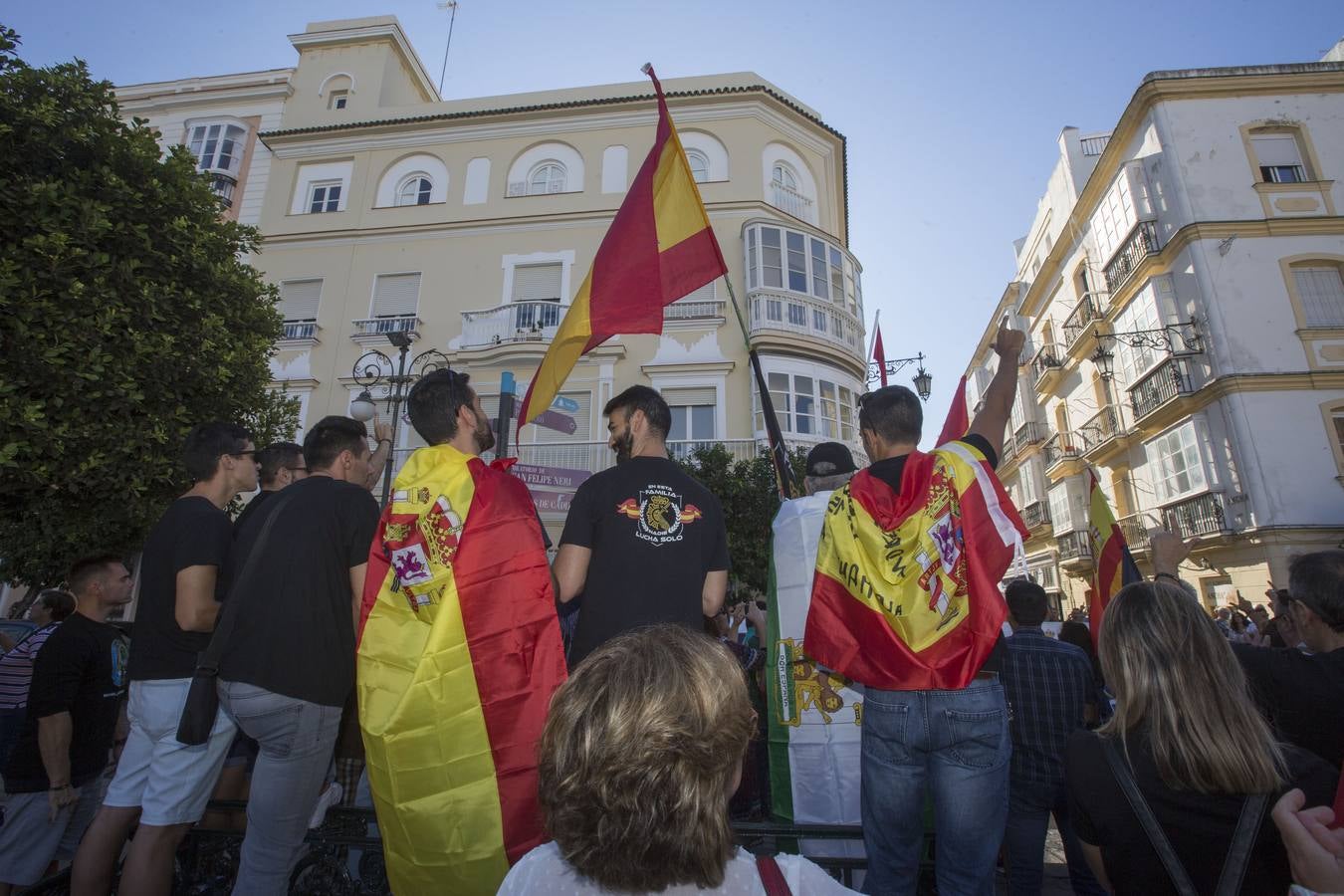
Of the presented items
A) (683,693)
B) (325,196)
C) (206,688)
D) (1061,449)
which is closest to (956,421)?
(683,693)

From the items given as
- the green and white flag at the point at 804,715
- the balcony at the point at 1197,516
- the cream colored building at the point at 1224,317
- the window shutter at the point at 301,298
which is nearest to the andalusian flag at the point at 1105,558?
the green and white flag at the point at 804,715

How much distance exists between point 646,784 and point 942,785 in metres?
1.78

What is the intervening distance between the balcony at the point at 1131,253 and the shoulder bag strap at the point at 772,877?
78.2ft

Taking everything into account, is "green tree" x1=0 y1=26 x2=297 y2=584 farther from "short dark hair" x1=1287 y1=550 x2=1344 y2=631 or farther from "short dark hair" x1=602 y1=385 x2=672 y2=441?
"short dark hair" x1=1287 y1=550 x2=1344 y2=631

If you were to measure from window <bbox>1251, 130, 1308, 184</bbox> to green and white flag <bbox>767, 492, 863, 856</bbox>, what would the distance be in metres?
23.8

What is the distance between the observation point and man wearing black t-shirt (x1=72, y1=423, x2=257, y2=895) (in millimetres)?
2586

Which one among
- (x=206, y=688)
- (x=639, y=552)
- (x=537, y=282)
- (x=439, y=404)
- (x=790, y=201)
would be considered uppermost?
(x=790, y=201)

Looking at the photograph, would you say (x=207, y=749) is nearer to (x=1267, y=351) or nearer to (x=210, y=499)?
(x=210, y=499)

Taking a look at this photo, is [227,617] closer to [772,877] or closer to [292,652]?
[292,652]

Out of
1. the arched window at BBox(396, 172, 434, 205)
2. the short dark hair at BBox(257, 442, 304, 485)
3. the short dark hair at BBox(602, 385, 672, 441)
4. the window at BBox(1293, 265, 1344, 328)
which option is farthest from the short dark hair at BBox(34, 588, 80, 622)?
the window at BBox(1293, 265, 1344, 328)

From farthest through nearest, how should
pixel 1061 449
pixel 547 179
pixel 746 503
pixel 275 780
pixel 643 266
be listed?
pixel 1061 449 < pixel 547 179 < pixel 746 503 < pixel 643 266 < pixel 275 780

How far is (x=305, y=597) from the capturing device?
2643 mm

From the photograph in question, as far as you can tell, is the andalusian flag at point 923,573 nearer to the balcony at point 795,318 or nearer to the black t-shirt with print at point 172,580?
the black t-shirt with print at point 172,580

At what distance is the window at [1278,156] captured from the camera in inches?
761
